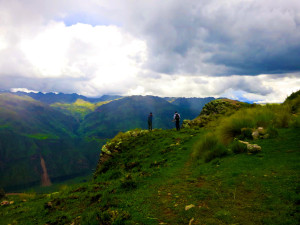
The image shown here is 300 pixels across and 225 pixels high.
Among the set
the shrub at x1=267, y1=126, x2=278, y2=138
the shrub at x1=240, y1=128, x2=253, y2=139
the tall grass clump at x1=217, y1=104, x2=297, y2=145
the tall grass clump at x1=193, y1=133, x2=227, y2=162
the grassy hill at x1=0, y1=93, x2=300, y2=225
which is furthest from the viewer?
the tall grass clump at x1=217, y1=104, x2=297, y2=145

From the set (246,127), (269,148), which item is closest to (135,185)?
(269,148)

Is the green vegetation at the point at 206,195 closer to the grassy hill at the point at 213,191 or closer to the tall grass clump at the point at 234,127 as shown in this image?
the grassy hill at the point at 213,191

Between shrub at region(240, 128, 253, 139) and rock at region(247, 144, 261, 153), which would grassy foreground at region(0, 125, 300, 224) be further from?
shrub at region(240, 128, 253, 139)

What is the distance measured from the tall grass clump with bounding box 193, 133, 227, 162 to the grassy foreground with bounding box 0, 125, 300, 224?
1.60 feet

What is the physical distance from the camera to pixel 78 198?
10.2 metres

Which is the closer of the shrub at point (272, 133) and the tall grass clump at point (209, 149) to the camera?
the tall grass clump at point (209, 149)

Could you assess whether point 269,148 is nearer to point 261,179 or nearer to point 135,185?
point 261,179

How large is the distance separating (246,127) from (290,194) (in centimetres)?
853

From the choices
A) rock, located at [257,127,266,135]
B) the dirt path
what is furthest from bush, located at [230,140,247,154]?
the dirt path

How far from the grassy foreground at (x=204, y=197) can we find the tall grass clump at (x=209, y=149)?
0.49 metres

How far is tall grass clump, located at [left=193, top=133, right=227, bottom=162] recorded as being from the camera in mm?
11125

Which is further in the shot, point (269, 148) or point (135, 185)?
point (269, 148)

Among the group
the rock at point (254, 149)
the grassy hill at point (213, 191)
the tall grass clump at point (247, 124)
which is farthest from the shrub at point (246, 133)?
the rock at point (254, 149)

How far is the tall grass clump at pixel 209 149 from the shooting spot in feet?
36.5
